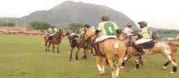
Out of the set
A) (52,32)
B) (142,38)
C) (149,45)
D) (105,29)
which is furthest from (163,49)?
(52,32)

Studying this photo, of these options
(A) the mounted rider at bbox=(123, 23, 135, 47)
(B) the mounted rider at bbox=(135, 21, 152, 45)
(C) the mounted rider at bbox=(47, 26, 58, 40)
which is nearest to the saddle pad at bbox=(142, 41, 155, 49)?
(B) the mounted rider at bbox=(135, 21, 152, 45)

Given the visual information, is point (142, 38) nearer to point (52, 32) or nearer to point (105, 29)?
point (105, 29)

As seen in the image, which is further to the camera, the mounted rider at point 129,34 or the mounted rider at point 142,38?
the mounted rider at point 129,34

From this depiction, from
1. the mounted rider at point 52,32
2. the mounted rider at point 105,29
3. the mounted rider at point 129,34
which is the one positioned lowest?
the mounted rider at point 52,32

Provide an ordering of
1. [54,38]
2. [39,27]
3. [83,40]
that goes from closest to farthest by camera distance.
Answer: [83,40], [54,38], [39,27]

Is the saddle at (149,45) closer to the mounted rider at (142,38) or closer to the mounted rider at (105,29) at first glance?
the mounted rider at (142,38)

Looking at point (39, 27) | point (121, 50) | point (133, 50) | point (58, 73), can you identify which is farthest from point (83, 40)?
point (39, 27)

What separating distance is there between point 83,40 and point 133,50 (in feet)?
16.9

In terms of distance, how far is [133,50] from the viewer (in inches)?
733

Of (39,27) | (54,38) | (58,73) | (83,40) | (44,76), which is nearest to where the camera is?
(44,76)

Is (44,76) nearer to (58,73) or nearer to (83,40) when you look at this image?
(58,73)

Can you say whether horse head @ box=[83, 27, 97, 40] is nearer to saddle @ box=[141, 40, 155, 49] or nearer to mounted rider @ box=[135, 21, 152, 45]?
mounted rider @ box=[135, 21, 152, 45]

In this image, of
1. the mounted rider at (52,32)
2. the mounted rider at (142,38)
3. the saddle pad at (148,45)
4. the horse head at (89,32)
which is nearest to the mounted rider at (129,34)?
the mounted rider at (142,38)

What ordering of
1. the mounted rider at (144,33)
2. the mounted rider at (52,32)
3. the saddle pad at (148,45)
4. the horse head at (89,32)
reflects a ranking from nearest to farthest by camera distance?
the saddle pad at (148,45) < the mounted rider at (144,33) < the horse head at (89,32) < the mounted rider at (52,32)
